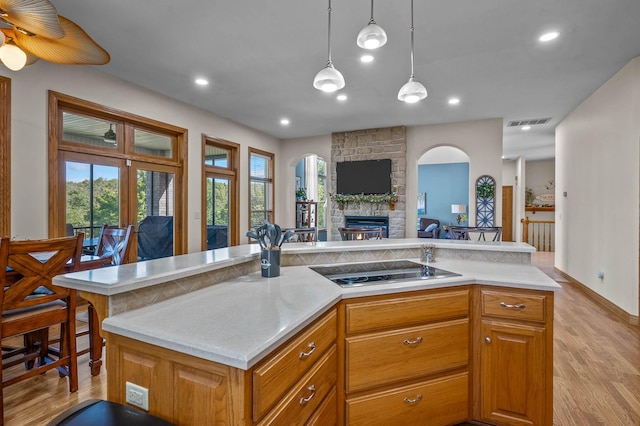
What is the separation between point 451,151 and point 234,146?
5984 mm

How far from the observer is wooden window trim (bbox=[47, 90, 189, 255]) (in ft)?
11.0

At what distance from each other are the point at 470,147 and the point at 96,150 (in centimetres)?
591

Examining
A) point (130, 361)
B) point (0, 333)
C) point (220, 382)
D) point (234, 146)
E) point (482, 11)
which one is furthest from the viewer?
point (234, 146)

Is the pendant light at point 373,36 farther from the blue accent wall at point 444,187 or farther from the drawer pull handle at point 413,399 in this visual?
the blue accent wall at point 444,187

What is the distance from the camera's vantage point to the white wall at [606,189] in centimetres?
346

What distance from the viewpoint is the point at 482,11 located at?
2.60 meters

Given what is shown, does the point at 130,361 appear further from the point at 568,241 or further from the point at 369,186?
the point at 568,241

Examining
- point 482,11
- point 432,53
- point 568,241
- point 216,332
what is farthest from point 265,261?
point 568,241

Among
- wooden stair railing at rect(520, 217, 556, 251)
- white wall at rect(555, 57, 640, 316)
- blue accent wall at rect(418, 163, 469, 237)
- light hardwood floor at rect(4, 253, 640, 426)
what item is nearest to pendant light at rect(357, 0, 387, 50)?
light hardwood floor at rect(4, 253, 640, 426)

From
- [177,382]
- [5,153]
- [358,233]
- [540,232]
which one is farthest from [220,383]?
[540,232]

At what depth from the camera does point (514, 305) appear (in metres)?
1.74

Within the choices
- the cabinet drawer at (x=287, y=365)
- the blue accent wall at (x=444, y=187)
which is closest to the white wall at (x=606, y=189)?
the cabinet drawer at (x=287, y=365)

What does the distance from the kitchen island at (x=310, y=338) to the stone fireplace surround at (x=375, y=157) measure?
410 centimetres

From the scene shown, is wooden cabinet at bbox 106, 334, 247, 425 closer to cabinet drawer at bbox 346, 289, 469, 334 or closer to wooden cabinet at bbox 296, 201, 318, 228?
cabinet drawer at bbox 346, 289, 469, 334
